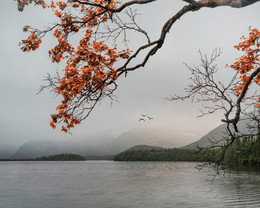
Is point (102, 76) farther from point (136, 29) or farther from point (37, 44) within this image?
point (37, 44)

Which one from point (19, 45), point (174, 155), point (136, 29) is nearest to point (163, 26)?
point (136, 29)

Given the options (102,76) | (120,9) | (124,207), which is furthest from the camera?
(124,207)

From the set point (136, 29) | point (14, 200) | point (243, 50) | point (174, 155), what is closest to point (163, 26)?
point (136, 29)

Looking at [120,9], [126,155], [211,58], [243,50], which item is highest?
[120,9]

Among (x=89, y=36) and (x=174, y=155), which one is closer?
(x=89, y=36)

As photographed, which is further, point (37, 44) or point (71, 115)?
point (37, 44)

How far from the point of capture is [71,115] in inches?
298

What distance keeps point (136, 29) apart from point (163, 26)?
2.94 feet

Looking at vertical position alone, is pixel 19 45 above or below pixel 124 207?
above

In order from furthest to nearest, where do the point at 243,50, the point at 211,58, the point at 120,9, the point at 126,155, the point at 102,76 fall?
1. the point at 126,155
2. the point at 243,50
3. the point at 211,58
4. the point at 120,9
5. the point at 102,76

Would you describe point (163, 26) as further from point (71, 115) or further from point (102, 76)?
point (71, 115)

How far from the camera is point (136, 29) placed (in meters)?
8.48

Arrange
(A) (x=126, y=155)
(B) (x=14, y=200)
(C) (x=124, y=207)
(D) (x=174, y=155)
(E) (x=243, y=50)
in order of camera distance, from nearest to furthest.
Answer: (E) (x=243, y=50) → (C) (x=124, y=207) → (B) (x=14, y=200) → (D) (x=174, y=155) → (A) (x=126, y=155)

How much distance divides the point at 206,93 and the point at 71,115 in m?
4.65
